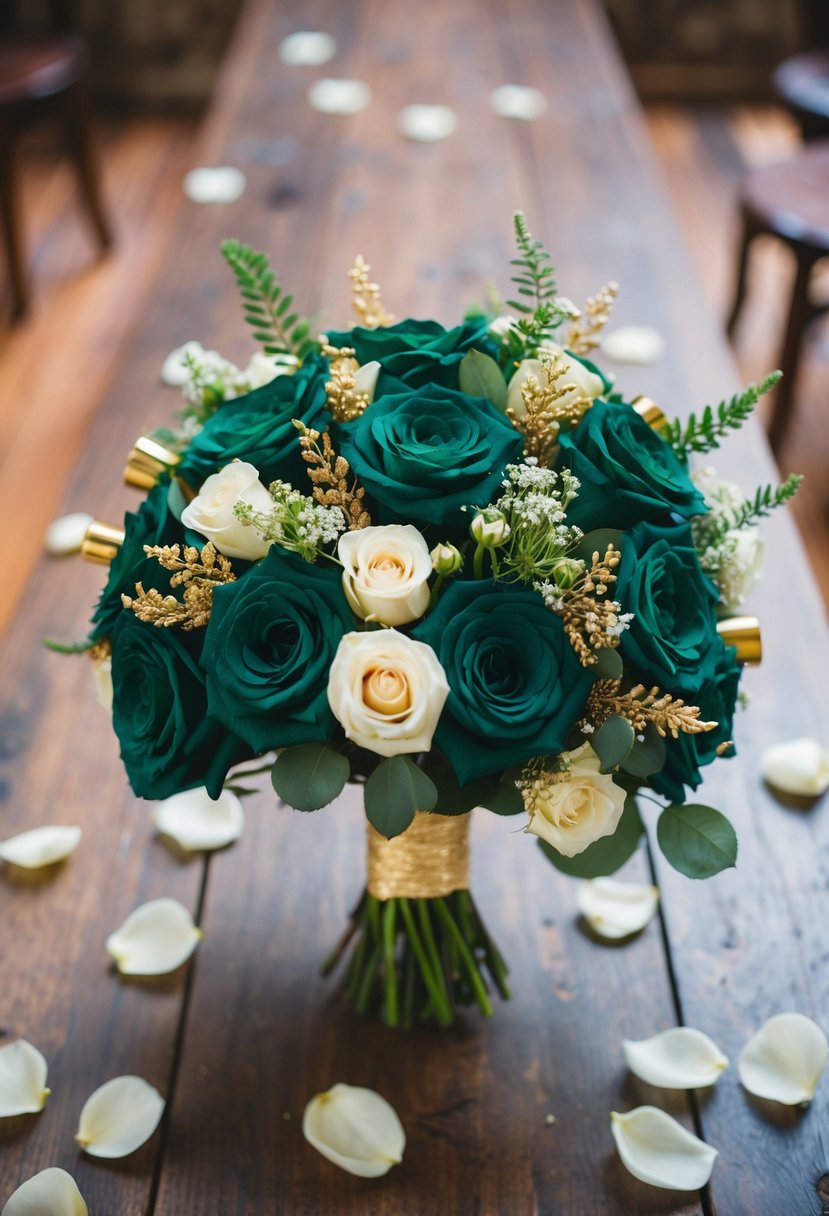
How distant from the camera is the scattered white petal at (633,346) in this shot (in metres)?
1.50

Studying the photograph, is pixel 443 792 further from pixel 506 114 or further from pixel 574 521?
pixel 506 114

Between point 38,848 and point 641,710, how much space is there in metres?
0.57

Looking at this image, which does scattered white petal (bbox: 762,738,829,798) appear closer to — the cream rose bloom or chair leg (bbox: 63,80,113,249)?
the cream rose bloom

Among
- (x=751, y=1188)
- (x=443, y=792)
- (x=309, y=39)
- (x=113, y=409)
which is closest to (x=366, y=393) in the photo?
(x=443, y=792)

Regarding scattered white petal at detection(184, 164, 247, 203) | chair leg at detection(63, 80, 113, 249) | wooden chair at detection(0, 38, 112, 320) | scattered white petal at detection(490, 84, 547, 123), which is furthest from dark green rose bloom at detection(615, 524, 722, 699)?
chair leg at detection(63, 80, 113, 249)

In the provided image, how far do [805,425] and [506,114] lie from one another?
97cm

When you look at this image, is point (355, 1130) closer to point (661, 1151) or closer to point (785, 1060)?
point (661, 1151)

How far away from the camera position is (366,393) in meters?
0.70

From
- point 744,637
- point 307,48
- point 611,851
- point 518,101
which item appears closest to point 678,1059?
point 611,851

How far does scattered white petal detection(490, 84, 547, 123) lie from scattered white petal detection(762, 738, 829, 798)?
148 cm

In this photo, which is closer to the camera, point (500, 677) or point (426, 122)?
point (500, 677)

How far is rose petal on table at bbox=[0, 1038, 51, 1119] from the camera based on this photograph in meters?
0.80

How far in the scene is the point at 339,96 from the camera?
2.17 m

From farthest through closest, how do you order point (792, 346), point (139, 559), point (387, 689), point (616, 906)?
point (792, 346)
point (616, 906)
point (139, 559)
point (387, 689)
